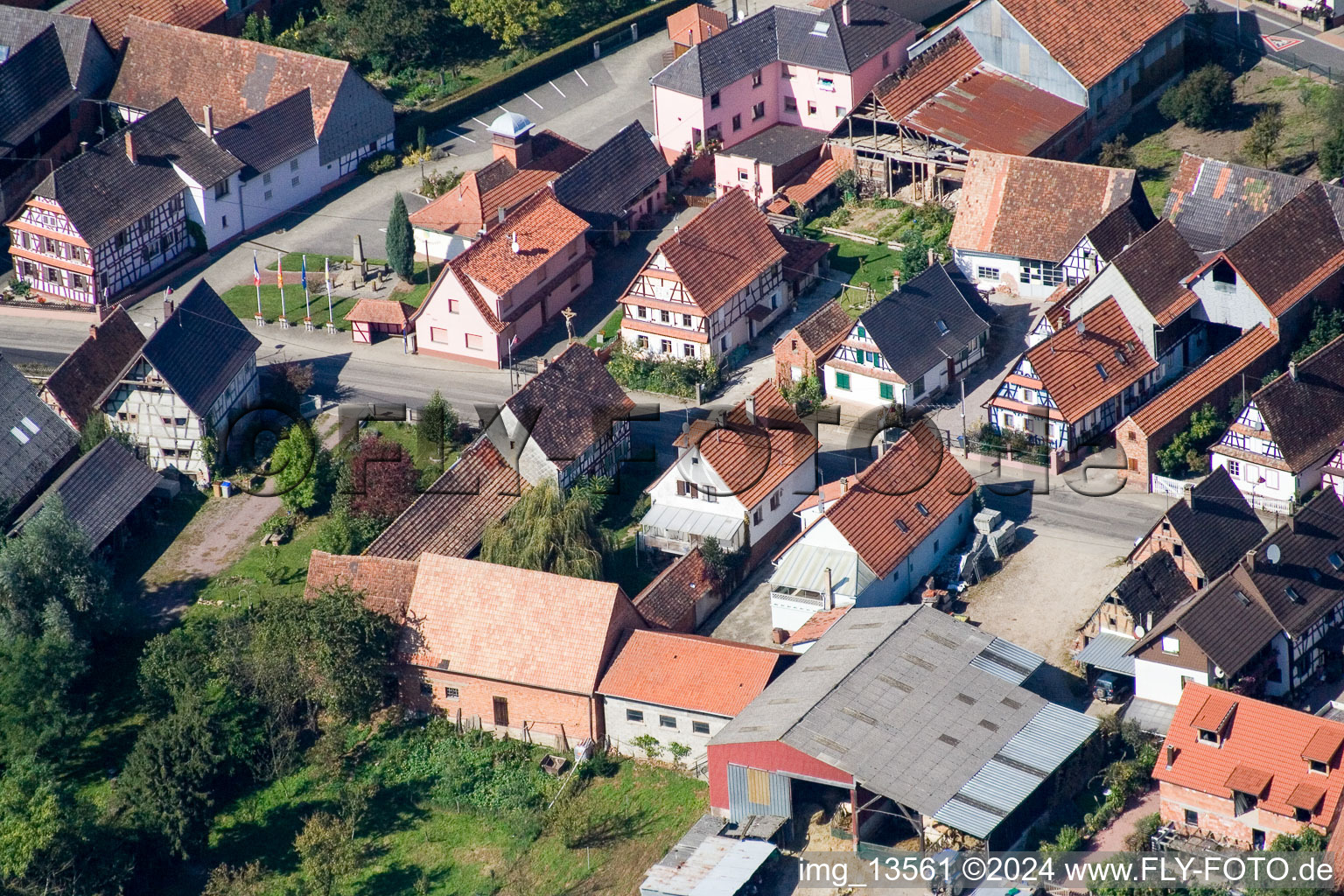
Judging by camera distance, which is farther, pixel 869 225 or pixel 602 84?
pixel 602 84

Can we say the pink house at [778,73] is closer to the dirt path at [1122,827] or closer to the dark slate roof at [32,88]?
the dark slate roof at [32,88]

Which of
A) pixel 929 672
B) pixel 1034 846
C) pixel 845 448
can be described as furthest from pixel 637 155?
pixel 1034 846

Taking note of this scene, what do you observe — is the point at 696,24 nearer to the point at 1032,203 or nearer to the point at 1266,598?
the point at 1032,203

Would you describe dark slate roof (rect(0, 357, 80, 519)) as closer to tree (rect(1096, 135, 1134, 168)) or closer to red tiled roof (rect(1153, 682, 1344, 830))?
red tiled roof (rect(1153, 682, 1344, 830))

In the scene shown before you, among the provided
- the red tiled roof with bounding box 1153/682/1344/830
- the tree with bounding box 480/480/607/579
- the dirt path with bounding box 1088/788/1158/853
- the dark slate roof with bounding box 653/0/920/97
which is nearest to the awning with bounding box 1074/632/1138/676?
the red tiled roof with bounding box 1153/682/1344/830

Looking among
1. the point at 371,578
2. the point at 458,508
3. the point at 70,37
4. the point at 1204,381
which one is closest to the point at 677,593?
the point at 458,508

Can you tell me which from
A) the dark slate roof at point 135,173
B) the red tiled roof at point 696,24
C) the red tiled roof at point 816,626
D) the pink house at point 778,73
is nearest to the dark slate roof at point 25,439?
the dark slate roof at point 135,173

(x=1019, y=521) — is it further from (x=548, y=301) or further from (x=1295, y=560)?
(x=548, y=301)
